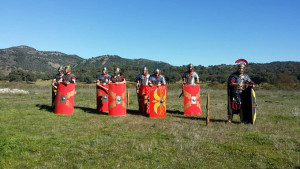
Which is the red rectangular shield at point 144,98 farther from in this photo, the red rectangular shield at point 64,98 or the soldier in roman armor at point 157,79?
the red rectangular shield at point 64,98

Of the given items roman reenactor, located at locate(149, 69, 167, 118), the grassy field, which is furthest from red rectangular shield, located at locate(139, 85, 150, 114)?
the grassy field

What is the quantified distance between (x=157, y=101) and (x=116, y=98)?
1767 mm

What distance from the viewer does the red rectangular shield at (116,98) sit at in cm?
1008

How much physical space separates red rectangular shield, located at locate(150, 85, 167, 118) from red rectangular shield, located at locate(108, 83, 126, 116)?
1.33m

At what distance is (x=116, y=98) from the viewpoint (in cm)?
1008

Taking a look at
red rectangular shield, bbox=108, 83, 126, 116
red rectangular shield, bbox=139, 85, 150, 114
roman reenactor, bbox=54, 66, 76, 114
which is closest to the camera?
red rectangular shield, bbox=108, 83, 126, 116

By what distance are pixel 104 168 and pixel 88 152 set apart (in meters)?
1.00

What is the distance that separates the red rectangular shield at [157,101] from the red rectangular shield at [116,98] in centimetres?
133

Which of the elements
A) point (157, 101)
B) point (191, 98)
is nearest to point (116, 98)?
point (157, 101)

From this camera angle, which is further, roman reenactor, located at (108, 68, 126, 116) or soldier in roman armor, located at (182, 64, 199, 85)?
soldier in roman armor, located at (182, 64, 199, 85)

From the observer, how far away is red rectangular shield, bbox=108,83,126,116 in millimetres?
10078

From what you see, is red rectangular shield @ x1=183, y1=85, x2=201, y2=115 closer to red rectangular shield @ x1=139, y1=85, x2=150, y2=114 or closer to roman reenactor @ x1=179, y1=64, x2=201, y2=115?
roman reenactor @ x1=179, y1=64, x2=201, y2=115

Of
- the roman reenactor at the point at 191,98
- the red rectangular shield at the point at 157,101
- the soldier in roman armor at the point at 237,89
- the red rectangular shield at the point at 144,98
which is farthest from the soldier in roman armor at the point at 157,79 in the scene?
the soldier in roman armor at the point at 237,89

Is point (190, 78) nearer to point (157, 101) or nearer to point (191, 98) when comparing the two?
point (191, 98)
